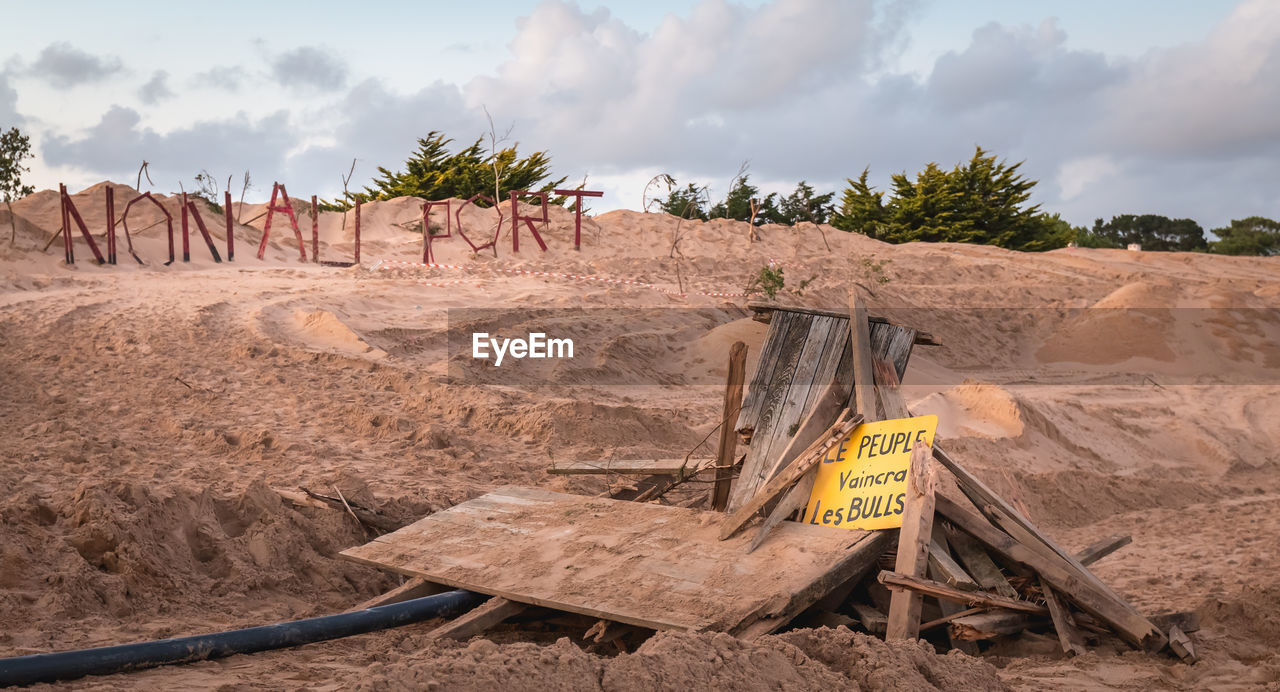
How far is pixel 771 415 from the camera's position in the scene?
496 cm

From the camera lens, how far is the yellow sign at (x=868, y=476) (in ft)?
13.7

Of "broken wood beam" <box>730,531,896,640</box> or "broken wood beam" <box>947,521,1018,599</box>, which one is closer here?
"broken wood beam" <box>730,531,896,640</box>

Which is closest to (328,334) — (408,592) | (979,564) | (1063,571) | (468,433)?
(468,433)

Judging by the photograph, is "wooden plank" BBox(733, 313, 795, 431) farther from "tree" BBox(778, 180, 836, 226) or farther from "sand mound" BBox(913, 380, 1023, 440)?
"tree" BBox(778, 180, 836, 226)

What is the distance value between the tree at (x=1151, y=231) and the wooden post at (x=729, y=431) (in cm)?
4351

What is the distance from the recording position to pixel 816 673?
3033 mm

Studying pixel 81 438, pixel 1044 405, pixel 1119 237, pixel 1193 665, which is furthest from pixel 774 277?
pixel 1119 237

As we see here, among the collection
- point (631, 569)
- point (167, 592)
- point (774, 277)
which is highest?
point (774, 277)

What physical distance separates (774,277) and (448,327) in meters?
5.25

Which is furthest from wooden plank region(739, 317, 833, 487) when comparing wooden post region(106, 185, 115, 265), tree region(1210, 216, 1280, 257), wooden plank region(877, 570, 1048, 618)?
tree region(1210, 216, 1280, 257)

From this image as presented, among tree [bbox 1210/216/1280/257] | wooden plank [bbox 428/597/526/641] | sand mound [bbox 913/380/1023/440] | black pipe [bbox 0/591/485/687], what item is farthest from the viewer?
tree [bbox 1210/216/1280/257]

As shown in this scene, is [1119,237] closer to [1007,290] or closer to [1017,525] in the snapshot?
[1007,290]

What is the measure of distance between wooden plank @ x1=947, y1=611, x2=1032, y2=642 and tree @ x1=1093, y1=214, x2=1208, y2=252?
44.2 m

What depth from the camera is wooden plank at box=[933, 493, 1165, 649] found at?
3930mm
